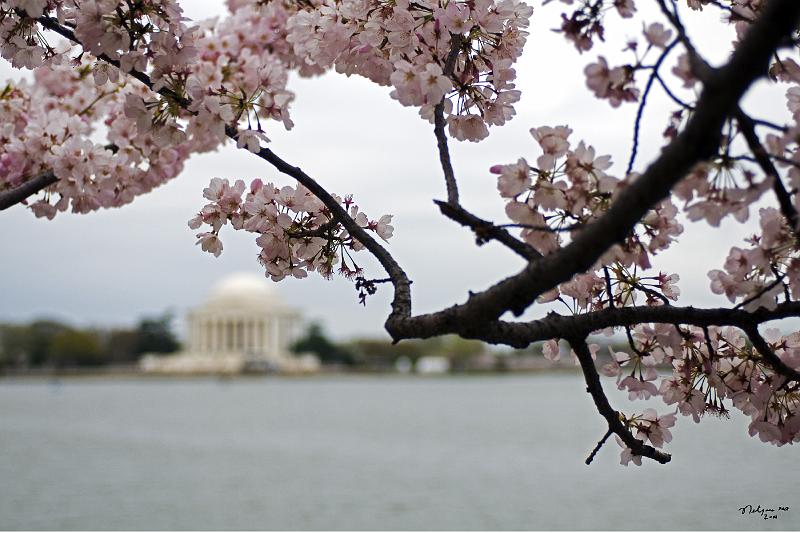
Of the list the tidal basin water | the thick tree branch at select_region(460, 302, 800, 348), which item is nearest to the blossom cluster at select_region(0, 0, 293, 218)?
the thick tree branch at select_region(460, 302, 800, 348)

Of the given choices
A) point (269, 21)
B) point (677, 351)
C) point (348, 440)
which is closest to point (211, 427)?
point (348, 440)

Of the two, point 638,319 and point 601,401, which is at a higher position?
point 638,319

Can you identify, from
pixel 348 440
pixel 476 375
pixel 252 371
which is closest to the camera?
pixel 348 440

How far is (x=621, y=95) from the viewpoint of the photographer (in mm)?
2617

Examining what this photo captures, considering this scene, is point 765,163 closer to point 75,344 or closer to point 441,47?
point 441,47

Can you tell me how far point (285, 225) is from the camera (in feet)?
10.8

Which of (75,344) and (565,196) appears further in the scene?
(75,344)

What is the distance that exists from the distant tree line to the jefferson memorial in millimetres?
2772

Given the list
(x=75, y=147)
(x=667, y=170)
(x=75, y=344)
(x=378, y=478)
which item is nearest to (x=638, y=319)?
(x=667, y=170)

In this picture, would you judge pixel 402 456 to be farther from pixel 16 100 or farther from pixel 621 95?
pixel 621 95

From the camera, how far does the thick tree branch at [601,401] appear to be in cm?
302

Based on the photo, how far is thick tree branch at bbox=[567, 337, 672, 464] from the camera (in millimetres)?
3018

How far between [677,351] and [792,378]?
49 centimetres

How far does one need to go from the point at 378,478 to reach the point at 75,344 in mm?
101705
